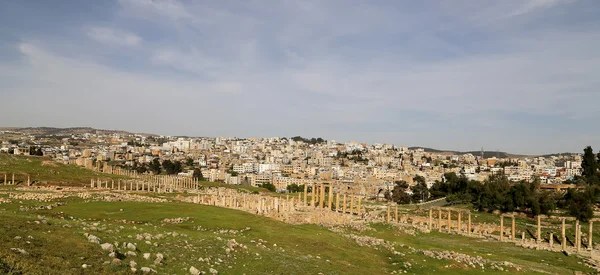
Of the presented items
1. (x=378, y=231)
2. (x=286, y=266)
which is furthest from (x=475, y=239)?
(x=286, y=266)

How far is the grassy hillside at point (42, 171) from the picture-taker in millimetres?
72019

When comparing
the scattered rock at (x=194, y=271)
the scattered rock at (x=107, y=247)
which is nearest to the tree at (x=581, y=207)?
the scattered rock at (x=194, y=271)

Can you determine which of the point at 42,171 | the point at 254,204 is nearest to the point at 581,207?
the point at 254,204

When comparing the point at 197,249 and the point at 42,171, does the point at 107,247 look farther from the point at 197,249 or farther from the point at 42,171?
the point at 42,171

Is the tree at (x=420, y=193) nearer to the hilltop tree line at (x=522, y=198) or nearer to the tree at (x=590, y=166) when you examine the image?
the hilltop tree line at (x=522, y=198)

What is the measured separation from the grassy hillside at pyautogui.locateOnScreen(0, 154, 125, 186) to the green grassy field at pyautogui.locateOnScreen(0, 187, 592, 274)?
3140 cm

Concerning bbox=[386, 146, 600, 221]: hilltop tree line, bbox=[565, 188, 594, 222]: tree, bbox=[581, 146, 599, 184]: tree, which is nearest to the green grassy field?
bbox=[565, 188, 594, 222]: tree

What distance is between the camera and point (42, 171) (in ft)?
259

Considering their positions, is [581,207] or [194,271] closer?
[194,271]

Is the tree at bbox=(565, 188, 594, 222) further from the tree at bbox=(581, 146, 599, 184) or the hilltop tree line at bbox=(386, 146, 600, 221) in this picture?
the tree at bbox=(581, 146, 599, 184)

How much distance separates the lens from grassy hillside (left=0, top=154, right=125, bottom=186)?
2835 inches

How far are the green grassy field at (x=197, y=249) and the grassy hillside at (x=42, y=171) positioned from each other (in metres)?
31.4

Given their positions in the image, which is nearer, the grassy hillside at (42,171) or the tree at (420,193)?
the grassy hillside at (42,171)

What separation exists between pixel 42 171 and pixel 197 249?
237 feet
